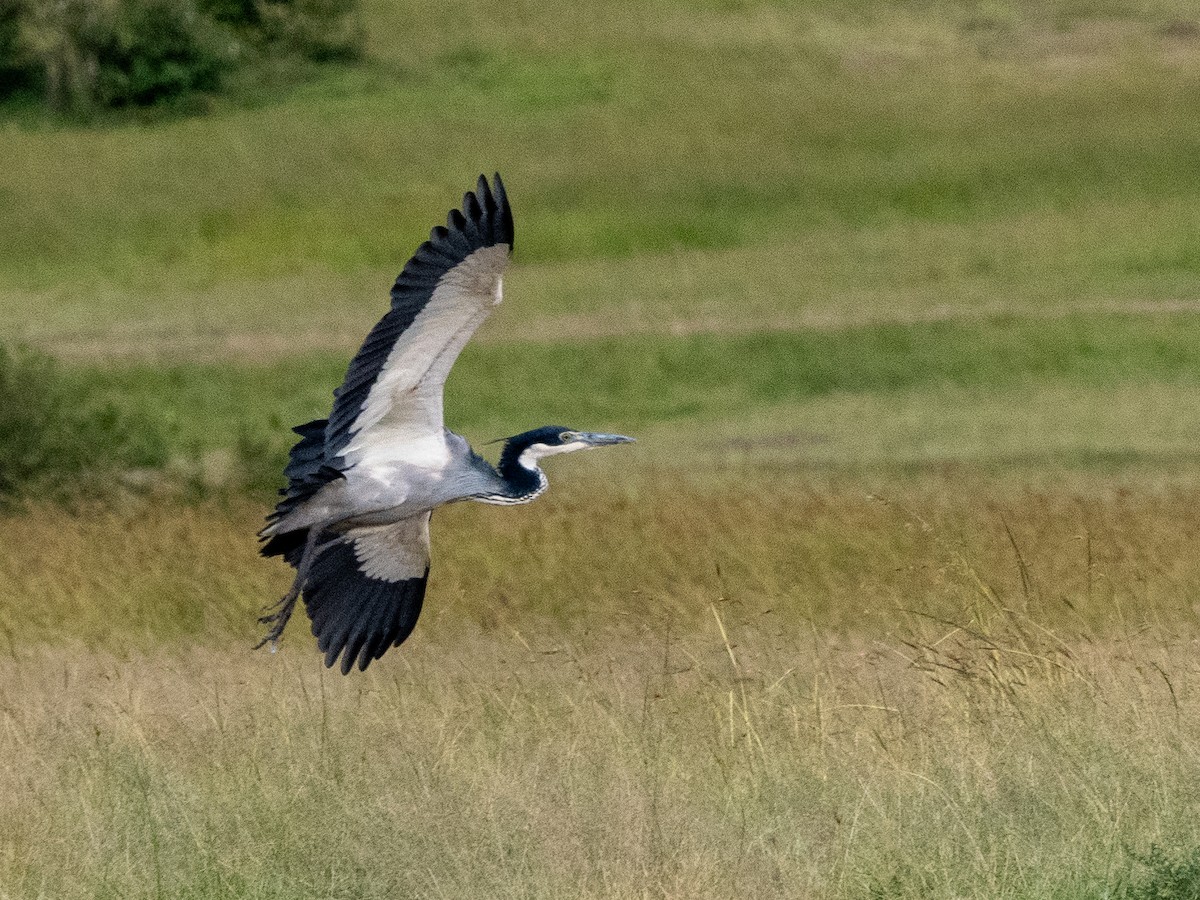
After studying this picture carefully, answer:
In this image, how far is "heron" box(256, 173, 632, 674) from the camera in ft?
28.2

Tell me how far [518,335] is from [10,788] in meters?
19.3

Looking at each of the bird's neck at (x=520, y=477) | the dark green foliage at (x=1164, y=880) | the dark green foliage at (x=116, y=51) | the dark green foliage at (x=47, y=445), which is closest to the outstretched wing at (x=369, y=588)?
the bird's neck at (x=520, y=477)

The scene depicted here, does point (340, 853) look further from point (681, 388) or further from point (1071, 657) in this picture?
point (681, 388)

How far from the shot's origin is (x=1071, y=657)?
8711mm

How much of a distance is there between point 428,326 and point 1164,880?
3275 mm

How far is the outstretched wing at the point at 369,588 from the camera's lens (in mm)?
9461

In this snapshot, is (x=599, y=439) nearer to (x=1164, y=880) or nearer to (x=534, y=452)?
(x=534, y=452)

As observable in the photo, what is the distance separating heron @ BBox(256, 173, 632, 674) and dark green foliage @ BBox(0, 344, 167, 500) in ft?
21.6

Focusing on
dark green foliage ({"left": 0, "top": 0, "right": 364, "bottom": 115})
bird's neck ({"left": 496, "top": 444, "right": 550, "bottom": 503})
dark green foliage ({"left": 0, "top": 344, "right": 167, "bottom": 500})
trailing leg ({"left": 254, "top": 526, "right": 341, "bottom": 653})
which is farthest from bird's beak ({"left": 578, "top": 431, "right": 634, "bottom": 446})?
dark green foliage ({"left": 0, "top": 0, "right": 364, "bottom": 115})

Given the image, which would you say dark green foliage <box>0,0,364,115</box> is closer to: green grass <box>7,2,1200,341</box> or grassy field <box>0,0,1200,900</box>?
grassy field <box>0,0,1200,900</box>

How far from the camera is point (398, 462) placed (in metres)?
9.15

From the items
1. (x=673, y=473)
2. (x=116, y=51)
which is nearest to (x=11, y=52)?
(x=116, y=51)

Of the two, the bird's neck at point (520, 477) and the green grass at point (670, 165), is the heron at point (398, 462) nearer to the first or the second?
the bird's neck at point (520, 477)

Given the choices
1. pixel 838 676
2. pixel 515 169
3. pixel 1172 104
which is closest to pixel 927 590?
pixel 838 676
